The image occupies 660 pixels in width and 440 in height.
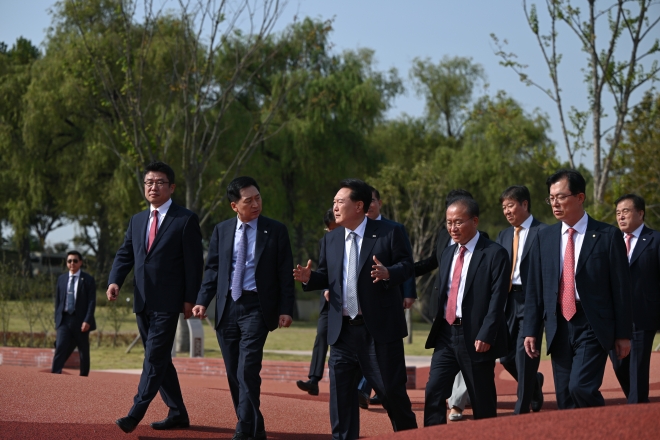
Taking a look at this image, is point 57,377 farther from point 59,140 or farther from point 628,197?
point 59,140

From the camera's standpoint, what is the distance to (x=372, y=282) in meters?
5.89

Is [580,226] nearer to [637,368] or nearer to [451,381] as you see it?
[451,381]

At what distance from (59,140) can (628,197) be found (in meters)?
22.6

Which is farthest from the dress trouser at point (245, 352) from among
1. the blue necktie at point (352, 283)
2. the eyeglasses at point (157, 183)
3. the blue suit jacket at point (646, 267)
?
the blue suit jacket at point (646, 267)

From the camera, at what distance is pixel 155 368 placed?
6.46 metres

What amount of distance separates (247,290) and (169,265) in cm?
69

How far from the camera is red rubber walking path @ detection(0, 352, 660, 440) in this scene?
14.2 feet

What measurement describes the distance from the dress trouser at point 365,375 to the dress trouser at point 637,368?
2757 millimetres

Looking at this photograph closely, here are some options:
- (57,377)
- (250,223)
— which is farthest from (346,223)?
(57,377)

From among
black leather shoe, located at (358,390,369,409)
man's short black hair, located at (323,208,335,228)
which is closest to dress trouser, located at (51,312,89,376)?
man's short black hair, located at (323,208,335,228)

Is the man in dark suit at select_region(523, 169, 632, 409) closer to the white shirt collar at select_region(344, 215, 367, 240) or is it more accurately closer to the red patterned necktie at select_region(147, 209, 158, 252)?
the white shirt collar at select_region(344, 215, 367, 240)

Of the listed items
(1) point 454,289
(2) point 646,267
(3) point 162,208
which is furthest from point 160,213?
(2) point 646,267

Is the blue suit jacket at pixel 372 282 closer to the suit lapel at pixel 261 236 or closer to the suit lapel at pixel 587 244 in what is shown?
the suit lapel at pixel 261 236

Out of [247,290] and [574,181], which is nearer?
[574,181]
